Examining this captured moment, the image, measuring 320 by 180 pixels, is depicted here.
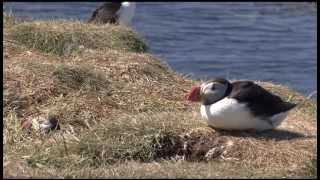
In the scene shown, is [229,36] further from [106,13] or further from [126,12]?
[106,13]

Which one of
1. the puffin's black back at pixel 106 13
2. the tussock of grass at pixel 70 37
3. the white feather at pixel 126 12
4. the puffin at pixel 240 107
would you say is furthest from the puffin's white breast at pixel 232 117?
the white feather at pixel 126 12

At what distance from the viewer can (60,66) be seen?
864 centimetres

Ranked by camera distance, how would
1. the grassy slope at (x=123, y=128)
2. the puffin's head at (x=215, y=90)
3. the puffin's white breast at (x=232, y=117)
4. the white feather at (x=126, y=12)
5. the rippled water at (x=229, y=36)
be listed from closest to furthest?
1. the grassy slope at (x=123, y=128)
2. the puffin's white breast at (x=232, y=117)
3. the puffin's head at (x=215, y=90)
4. the white feather at (x=126, y=12)
5. the rippled water at (x=229, y=36)

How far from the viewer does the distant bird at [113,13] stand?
42.0 ft

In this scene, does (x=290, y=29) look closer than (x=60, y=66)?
No

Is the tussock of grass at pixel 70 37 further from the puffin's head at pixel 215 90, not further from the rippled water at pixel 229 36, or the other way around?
the rippled water at pixel 229 36

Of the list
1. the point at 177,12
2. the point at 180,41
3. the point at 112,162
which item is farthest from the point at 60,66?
the point at 177,12

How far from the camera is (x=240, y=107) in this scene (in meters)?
7.01

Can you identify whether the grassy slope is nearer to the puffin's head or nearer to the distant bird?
the puffin's head

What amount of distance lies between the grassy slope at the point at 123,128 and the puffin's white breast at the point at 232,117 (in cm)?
9

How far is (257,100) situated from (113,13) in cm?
644

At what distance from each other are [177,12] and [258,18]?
2.00m

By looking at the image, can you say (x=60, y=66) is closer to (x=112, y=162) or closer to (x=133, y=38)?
(x=112, y=162)

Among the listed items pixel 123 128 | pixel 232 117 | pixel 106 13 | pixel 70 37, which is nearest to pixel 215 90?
pixel 232 117
